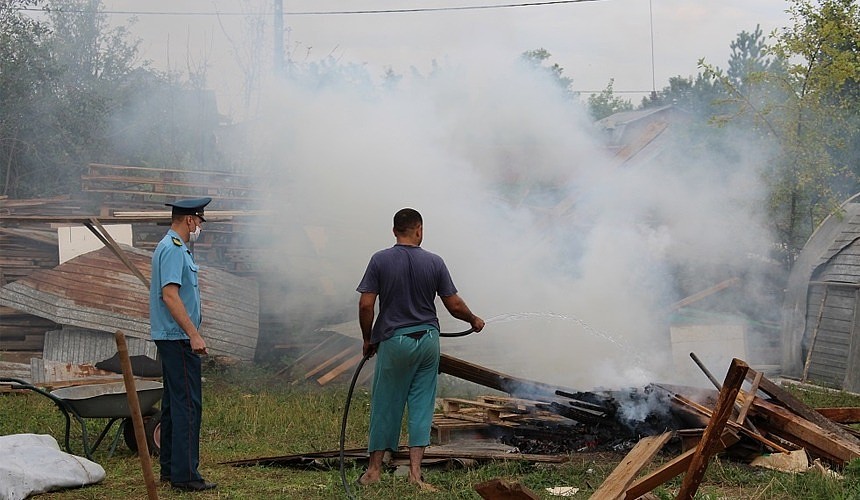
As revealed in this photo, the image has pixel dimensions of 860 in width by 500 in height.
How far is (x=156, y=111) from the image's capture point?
22.0 m

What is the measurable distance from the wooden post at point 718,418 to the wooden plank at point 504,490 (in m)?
0.94

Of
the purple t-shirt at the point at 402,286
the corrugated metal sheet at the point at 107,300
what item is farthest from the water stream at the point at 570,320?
the purple t-shirt at the point at 402,286

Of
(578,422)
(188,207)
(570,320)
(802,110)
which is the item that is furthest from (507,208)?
(188,207)

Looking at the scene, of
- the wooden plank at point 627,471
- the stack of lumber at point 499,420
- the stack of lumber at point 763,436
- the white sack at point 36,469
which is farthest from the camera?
the stack of lumber at point 499,420

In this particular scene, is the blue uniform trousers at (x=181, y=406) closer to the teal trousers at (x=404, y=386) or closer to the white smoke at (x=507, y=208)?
the teal trousers at (x=404, y=386)

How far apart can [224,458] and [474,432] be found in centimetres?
219

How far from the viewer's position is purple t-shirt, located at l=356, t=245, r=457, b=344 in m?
6.84

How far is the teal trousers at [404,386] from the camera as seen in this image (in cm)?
682

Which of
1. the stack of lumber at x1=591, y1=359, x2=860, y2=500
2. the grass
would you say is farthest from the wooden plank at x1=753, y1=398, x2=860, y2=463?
the grass

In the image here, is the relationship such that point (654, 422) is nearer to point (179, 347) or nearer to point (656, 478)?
point (656, 478)

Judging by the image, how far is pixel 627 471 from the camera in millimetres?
5668

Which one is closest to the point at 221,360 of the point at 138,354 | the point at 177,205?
the point at 138,354

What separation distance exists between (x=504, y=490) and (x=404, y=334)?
2642mm

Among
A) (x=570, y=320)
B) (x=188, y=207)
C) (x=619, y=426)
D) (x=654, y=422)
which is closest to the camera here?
(x=188, y=207)
